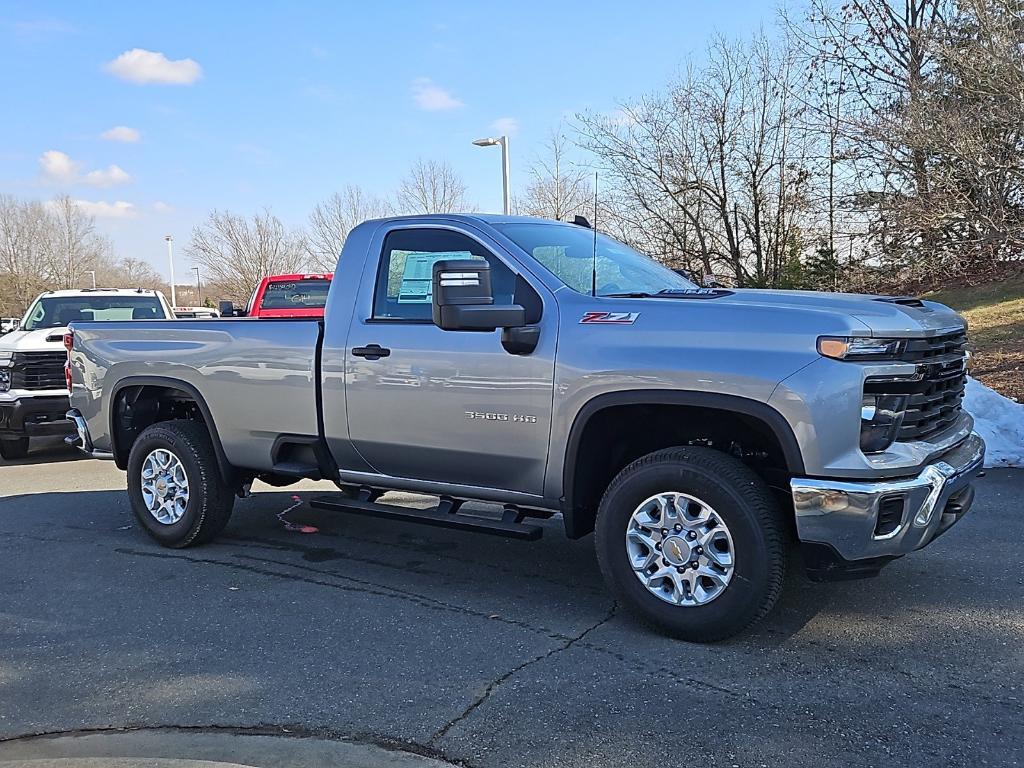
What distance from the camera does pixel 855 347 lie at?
3.68 meters

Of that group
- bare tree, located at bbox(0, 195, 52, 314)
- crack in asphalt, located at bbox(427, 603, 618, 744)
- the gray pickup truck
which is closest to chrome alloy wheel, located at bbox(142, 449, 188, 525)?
the gray pickup truck

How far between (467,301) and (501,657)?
1658mm

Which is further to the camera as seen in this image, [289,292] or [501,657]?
[289,292]

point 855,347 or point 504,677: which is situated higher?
point 855,347

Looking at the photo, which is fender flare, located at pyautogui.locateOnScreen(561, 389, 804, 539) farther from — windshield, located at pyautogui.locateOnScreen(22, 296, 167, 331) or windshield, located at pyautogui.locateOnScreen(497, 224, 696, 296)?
windshield, located at pyautogui.locateOnScreen(22, 296, 167, 331)

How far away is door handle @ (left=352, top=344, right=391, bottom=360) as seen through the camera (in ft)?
16.1

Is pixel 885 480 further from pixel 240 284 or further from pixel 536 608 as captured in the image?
pixel 240 284

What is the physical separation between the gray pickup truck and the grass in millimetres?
6981

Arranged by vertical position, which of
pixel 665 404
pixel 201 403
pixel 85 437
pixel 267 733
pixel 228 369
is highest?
pixel 228 369

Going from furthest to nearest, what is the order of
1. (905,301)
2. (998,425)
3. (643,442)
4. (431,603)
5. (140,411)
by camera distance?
(998,425) < (140,411) < (431,603) < (643,442) < (905,301)

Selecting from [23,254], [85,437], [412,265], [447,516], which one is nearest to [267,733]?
[447,516]

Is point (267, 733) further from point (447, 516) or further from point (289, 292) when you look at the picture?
point (289, 292)

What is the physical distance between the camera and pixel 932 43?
1032 centimetres

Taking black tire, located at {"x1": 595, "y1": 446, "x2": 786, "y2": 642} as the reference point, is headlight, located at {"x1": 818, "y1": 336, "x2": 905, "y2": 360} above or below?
above
